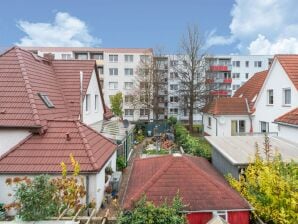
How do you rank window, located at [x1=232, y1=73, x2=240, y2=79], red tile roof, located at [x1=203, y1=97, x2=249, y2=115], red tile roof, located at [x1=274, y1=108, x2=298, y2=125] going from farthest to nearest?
window, located at [x1=232, y1=73, x2=240, y2=79], red tile roof, located at [x1=203, y1=97, x2=249, y2=115], red tile roof, located at [x1=274, y1=108, x2=298, y2=125]

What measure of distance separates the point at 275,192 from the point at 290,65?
1772 cm

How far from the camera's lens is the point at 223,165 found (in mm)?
13672

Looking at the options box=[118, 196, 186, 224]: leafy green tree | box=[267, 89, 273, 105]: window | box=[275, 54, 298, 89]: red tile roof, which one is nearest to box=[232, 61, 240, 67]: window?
box=[267, 89, 273, 105]: window

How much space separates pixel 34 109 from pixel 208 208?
976cm

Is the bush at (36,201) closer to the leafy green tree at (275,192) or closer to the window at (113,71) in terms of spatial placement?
the leafy green tree at (275,192)

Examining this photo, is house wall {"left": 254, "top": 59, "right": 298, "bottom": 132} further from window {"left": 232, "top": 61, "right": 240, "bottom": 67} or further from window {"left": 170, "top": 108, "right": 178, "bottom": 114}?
window {"left": 232, "top": 61, "right": 240, "bottom": 67}

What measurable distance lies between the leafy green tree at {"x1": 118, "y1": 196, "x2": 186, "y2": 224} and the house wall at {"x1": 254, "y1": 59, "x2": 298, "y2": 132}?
16.3m

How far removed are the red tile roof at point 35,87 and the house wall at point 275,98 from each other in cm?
1585

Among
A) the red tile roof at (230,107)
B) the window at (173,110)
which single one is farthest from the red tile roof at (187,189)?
the window at (173,110)

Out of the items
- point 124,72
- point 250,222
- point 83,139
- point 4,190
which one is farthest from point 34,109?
point 124,72

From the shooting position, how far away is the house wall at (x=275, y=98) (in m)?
21.4

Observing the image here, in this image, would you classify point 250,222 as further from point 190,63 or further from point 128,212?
point 190,63

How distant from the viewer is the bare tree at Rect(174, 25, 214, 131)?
38.5 m

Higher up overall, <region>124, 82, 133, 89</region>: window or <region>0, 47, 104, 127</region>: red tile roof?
<region>124, 82, 133, 89</region>: window
